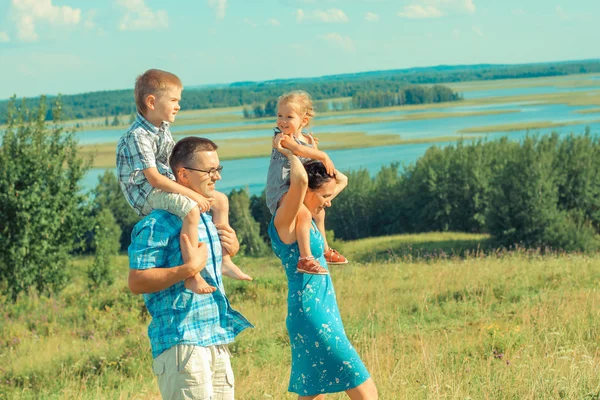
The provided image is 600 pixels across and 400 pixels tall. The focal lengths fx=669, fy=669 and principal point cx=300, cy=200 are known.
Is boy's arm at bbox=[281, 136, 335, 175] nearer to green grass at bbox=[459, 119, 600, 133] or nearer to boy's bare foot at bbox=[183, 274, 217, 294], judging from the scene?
boy's bare foot at bbox=[183, 274, 217, 294]

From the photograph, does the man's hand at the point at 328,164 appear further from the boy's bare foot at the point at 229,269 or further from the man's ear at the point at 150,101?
the man's ear at the point at 150,101

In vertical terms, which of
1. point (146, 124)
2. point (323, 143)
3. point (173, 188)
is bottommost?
point (323, 143)

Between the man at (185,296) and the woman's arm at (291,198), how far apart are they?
0.47m

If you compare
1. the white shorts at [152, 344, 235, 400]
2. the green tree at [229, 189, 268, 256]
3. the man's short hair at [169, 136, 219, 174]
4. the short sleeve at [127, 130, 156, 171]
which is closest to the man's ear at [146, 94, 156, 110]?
the short sleeve at [127, 130, 156, 171]

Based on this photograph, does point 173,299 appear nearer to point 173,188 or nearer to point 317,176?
point 173,188

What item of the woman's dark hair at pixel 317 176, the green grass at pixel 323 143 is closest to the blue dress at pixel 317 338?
the woman's dark hair at pixel 317 176

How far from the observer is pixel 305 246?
11.4 feet

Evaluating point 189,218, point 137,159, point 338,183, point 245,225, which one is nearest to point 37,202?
point 338,183

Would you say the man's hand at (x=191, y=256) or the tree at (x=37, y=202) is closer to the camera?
the man's hand at (x=191, y=256)

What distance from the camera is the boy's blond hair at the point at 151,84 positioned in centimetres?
323

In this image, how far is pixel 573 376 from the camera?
13.8ft

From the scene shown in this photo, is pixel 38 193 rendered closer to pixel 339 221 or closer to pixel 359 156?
pixel 339 221

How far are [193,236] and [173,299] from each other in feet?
1.02

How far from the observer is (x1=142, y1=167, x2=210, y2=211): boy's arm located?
3088mm
